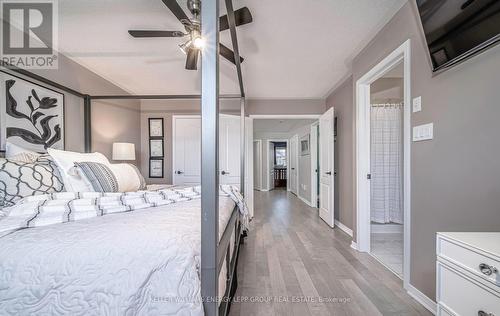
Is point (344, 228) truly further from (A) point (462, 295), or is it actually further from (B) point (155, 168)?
(B) point (155, 168)

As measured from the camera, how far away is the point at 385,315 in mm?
1494

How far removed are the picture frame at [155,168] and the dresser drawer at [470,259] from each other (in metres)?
4.22

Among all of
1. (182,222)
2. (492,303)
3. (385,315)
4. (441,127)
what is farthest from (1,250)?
(441,127)

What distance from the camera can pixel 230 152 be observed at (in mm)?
4168

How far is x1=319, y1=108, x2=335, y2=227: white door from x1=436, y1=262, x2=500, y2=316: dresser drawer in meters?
2.51

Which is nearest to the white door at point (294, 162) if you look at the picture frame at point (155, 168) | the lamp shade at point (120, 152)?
the picture frame at point (155, 168)

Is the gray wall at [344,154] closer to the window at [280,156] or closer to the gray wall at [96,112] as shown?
the gray wall at [96,112]

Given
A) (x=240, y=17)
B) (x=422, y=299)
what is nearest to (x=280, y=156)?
(x=422, y=299)

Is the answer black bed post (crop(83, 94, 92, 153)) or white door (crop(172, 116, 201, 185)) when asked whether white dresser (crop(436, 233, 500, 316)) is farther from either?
white door (crop(172, 116, 201, 185))

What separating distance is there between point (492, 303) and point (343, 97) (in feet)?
10.3

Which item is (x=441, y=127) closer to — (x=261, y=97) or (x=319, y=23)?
(x=319, y=23)

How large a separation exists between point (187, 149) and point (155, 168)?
0.77 m

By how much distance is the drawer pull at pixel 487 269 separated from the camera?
78 cm

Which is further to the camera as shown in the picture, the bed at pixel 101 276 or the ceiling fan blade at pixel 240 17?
the ceiling fan blade at pixel 240 17
